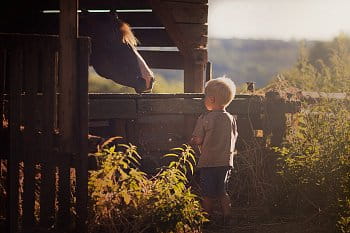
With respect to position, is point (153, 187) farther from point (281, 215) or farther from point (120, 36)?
point (120, 36)

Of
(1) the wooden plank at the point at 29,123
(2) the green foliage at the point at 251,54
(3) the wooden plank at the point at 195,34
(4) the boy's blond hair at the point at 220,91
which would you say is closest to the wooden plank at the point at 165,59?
(3) the wooden plank at the point at 195,34

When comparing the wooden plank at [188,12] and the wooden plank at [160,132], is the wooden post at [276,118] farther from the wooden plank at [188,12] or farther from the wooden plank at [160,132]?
the wooden plank at [188,12]

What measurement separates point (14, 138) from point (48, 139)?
11.3 inches

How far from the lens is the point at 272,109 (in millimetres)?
9180

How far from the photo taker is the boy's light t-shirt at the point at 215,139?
764cm

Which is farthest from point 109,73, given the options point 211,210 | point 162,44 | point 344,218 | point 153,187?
point 344,218

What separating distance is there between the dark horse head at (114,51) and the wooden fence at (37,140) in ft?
10.7

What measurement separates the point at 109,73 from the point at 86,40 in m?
3.85

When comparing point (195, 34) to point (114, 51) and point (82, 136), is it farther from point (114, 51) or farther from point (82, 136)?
point (82, 136)

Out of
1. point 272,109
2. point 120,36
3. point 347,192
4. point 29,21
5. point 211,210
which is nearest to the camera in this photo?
point 347,192

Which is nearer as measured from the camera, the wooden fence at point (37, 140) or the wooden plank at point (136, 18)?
the wooden fence at point (37, 140)

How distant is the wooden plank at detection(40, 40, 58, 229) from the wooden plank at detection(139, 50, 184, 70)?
Result: 18.1 feet

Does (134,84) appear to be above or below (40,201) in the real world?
above

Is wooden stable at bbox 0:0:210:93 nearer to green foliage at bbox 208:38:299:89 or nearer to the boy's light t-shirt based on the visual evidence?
the boy's light t-shirt
